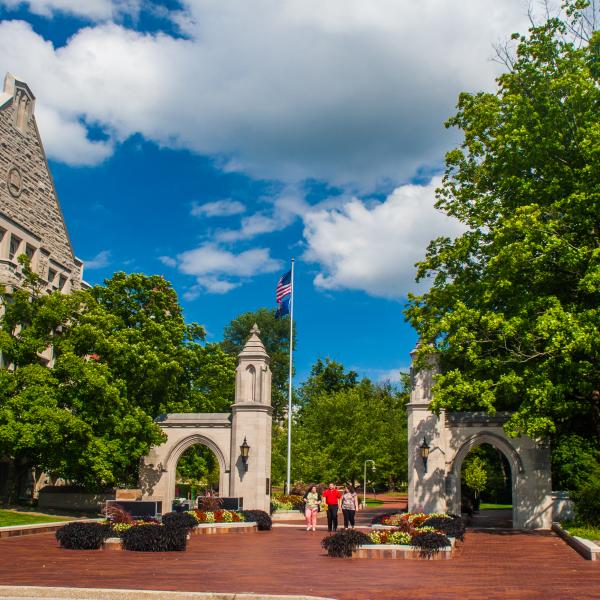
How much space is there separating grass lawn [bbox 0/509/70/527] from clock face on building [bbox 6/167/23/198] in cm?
1747

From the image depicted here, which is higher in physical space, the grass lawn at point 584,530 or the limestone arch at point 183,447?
the limestone arch at point 183,447

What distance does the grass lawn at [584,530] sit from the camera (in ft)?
63.4

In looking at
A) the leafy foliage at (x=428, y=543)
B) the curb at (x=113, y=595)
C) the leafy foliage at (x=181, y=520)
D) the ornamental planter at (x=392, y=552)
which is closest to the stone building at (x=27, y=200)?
the leafy foliage at (x=181, y=520)

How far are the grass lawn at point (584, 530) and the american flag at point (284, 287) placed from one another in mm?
19502

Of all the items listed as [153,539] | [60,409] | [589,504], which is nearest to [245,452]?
[60,409]

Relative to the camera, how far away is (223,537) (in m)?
23.1

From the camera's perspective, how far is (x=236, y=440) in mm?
31844

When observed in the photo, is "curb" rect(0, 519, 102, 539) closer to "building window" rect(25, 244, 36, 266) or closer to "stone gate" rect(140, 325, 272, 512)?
"stone gate" rect(140, 325, 272, 512)

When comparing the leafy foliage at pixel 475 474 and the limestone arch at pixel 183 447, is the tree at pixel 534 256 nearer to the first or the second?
the limestone arch at pixel 183 447

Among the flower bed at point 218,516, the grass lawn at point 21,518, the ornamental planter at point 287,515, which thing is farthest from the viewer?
the ornamental planter at point 287,515

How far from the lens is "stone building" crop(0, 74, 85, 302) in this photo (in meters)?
37.3

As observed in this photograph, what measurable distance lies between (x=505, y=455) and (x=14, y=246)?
87.9 ft

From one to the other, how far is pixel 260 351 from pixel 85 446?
28.4 feet

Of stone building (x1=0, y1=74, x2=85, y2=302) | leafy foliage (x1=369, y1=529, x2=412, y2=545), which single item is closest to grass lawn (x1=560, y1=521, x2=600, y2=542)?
leafy foliage (x1=369, y1=529, x2=412, y2=545)
